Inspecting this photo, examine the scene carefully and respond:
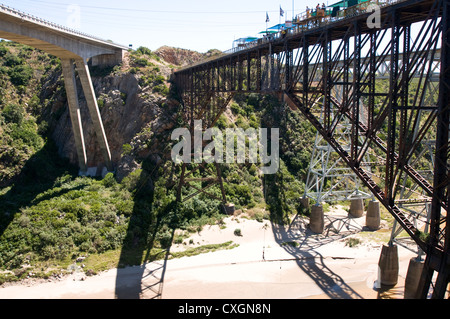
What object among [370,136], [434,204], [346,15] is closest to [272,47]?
[346,15]

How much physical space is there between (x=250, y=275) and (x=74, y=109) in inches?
887

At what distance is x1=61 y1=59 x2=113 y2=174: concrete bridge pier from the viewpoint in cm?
3094

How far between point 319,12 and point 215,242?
14.6 meters

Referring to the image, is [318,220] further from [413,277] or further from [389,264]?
[413,277]

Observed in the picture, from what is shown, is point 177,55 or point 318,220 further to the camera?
point 177,55

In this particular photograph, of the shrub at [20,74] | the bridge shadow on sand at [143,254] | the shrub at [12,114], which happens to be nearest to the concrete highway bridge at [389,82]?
the bridge shadow on sand at [143,254]

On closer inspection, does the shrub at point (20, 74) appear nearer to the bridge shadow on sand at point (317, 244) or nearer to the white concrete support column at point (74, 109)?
the white concrete support column at point (74, 109)

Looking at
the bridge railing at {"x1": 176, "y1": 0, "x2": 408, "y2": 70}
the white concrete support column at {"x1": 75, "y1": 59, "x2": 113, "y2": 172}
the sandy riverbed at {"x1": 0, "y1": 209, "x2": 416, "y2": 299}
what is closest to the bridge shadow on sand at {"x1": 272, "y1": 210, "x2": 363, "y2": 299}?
the sandy riverbed at {"x1": 0, "y1": 209, "x2": 416, "y2": 299}

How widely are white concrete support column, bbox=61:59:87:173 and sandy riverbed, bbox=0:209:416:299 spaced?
51.9 ft

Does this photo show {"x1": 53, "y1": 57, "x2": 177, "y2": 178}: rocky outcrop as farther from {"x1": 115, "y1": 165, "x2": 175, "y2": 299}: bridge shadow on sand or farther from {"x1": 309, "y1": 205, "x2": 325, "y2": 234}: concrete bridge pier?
{"x1": 309, "y1": 205, "x2": 325, "y2": 234}: concrete bridge pier

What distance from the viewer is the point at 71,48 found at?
29781mm

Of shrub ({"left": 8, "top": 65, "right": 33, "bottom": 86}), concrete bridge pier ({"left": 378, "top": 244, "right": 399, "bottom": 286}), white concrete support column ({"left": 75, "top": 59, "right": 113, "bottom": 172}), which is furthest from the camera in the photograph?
shrub ({"left": 8, "top": 65, "right": 33, "bottom": 86})

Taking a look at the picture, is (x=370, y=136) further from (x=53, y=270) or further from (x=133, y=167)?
(x=133, y=167)

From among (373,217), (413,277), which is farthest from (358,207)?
(413,277)
